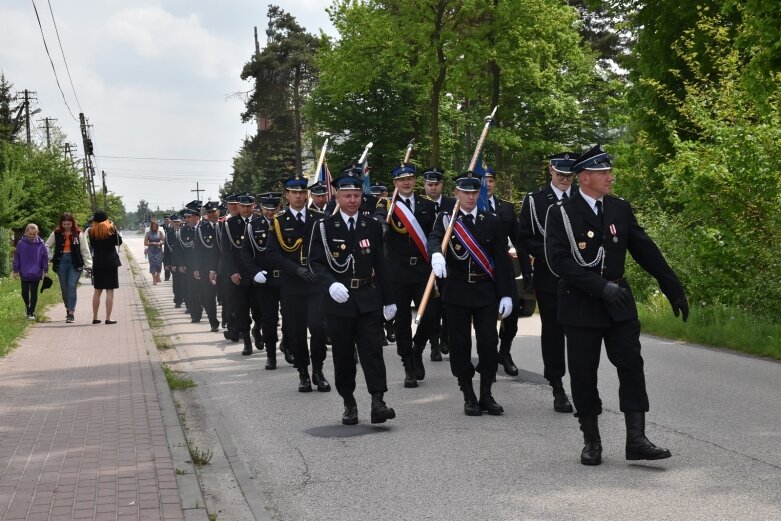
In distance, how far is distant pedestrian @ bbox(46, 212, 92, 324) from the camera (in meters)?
17.9

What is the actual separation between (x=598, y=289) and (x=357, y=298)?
229cm

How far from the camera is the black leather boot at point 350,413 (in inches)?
328

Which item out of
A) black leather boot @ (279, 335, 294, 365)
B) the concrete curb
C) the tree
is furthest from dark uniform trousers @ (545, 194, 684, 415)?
the tree

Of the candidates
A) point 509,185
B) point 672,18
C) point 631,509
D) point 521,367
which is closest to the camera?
point 631,509

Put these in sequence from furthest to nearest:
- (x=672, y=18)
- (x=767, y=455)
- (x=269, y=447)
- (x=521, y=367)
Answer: (x=672, y=18)
(x=521, y=367)
(x=269, y=447)
(x=767, y=455)

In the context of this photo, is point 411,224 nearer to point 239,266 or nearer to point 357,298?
point 357,298

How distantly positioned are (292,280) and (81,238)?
919cm

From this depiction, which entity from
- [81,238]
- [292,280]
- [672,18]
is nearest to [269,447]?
[292,280]

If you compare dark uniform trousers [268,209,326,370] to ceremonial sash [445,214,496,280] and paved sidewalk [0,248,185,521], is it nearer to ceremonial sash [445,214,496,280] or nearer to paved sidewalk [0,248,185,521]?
paved sidewalk [0,248,185,521]

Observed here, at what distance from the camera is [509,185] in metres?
49.2

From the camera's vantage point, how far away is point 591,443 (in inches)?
262

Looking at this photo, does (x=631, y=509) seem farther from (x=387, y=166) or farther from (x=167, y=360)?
(x=387, y=166)

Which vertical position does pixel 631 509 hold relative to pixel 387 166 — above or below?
below

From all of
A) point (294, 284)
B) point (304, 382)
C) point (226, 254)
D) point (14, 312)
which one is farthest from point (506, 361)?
point (14, 312)
